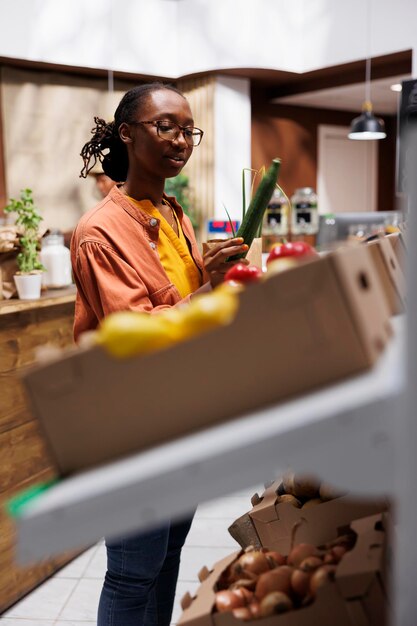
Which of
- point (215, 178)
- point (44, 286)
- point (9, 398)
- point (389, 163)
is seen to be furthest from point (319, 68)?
point (9, 398)

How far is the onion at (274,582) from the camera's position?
97cm

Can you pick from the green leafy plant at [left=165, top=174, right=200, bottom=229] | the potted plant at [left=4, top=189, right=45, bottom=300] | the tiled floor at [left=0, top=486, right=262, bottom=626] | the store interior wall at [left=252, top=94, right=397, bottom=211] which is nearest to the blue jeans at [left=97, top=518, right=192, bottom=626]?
the tiled floor at [left=0, top=486, right=262, bottom=626]

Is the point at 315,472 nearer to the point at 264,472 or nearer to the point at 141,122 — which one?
the point at 264,472

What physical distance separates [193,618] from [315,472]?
1.57 ft

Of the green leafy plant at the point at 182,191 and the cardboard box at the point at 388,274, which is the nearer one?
the cardboard box at the point at 388,274

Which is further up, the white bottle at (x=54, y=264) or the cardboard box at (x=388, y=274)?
the cardboard box at (x=388, y=274)

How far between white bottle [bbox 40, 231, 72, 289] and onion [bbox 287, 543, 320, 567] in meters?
1.94

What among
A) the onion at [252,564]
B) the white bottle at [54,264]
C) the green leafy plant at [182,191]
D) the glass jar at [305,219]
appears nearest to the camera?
the onion at [252,564]

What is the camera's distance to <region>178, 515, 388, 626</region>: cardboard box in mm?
845

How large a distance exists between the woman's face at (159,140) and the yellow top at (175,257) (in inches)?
3.6

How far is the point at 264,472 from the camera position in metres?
0.58

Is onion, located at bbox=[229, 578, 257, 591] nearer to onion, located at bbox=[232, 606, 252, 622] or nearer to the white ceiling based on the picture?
onion, located at bbox=[232, 606, 252, 622]

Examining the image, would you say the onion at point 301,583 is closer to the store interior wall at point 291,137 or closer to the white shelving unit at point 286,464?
the white shelving unit at point 286,464

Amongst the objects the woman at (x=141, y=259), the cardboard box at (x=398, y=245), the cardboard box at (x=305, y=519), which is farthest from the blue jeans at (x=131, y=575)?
the cardboard box at (x=398, y=245)
